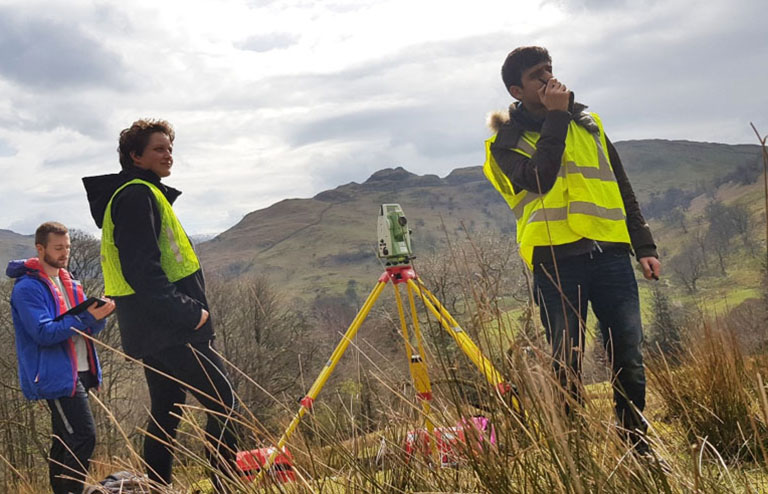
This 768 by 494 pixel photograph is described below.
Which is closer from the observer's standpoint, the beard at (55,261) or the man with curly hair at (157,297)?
the man with curly hair at (157,297)

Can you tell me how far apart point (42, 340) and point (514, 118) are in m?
2.61

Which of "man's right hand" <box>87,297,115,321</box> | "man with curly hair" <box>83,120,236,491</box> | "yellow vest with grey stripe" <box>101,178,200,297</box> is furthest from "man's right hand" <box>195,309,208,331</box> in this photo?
"man's right hand" <box>87,297,115,321</box>

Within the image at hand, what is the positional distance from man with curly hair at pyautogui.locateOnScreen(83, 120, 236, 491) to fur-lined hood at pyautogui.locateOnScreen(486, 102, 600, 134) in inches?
60.5

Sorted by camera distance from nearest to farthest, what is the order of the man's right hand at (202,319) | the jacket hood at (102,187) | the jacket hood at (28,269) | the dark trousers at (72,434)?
the man's right hand at (202,319) → the jacket hood at (102,187) → the dark trousers at (72,434) → the jacket hood at (28,269)

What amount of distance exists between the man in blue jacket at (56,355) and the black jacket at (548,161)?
2.07 meters

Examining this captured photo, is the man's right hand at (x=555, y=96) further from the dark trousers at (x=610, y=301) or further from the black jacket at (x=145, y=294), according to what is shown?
the black jacket at (x=145, y=294)

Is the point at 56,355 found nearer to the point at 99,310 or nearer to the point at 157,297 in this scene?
the point at 99,310

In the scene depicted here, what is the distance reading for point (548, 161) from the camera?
2324 millimetres

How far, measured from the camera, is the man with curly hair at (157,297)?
7.84 feet

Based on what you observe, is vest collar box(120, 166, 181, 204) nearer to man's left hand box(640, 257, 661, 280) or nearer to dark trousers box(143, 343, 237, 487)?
dark trousers box(143, 343, 237, 487)

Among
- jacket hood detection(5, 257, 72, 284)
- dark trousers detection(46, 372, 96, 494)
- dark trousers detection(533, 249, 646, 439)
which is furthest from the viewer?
jacket hood detection(5, 257, 72, 284)

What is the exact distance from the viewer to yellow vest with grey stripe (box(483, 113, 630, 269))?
2.37 metres

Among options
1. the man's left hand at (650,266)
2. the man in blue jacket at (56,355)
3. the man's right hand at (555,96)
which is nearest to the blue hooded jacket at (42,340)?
the man in blue jacket at (56,355)

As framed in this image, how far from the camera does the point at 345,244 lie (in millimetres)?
189875
